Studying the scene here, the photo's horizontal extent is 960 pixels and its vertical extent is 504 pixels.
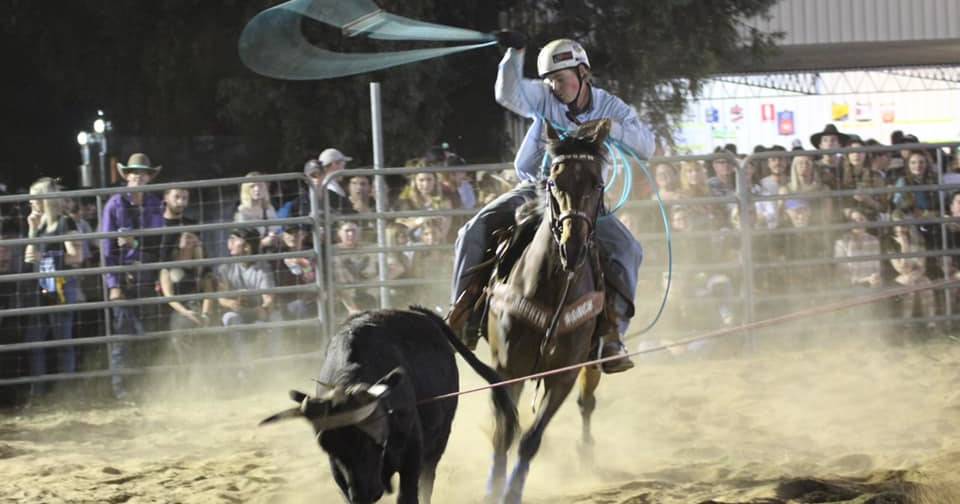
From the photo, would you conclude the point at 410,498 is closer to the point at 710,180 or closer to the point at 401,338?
the point at 401,338

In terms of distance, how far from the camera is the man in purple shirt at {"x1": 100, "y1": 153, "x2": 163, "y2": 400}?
10.4m

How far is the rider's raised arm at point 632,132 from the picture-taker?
22.2 ft

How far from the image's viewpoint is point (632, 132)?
6.81 meters

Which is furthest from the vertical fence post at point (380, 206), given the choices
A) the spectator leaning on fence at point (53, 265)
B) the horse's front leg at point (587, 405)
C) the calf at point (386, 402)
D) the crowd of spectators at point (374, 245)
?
the calf at point (386, 402)

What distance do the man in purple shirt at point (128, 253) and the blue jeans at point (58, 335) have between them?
37cm

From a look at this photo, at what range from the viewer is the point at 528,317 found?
6.27m

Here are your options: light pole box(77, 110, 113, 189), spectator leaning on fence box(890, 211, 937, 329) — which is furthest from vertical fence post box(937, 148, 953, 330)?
light pole box(77, 110, 113, 189)

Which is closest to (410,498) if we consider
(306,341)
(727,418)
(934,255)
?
(727,418)

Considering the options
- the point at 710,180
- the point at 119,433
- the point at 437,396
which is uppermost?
the point at 710,180

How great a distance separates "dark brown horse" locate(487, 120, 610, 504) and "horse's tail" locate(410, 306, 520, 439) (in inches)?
3.5

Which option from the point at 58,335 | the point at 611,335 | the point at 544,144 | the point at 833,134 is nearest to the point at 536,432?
the point at 611,335

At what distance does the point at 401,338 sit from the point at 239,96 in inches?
352

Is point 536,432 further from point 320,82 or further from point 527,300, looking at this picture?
point 320,82

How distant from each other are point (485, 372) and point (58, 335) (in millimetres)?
6000
